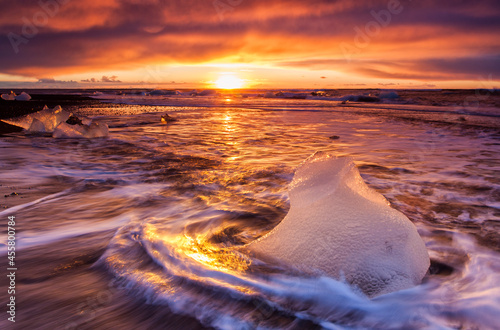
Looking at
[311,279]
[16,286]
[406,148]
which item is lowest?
[16,286]

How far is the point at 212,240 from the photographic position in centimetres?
242

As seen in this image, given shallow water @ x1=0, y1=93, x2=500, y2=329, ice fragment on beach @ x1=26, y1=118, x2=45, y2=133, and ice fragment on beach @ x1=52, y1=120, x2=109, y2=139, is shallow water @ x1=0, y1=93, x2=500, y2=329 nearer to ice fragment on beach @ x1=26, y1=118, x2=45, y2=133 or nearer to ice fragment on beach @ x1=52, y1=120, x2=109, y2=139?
ice fragment on beach @ x1=52, y1=120, x2=109, y2=139

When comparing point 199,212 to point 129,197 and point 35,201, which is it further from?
point 35,201

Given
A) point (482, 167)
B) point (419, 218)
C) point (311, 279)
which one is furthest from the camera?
point (482, 167)

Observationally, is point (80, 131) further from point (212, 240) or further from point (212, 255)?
point (212, 255)

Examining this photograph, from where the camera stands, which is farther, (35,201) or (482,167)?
(482,167)

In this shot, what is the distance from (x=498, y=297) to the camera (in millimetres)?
1722

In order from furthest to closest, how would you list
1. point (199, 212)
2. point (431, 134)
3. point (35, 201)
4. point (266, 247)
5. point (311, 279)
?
point (431, 134)
point (35, 201)
point (199, 212)
point (266, 247)
point (311, 279)

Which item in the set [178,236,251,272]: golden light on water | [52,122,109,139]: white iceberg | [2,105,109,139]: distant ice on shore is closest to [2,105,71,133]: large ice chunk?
[2,105,109,139]: distant ice on shore

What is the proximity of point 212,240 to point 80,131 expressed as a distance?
6137 millimetres

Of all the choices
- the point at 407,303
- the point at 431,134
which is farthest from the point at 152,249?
the point at 431,134

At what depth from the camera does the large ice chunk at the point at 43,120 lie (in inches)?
303

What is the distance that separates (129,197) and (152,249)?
129 cm

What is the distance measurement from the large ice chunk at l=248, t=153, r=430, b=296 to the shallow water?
0.28 ft
